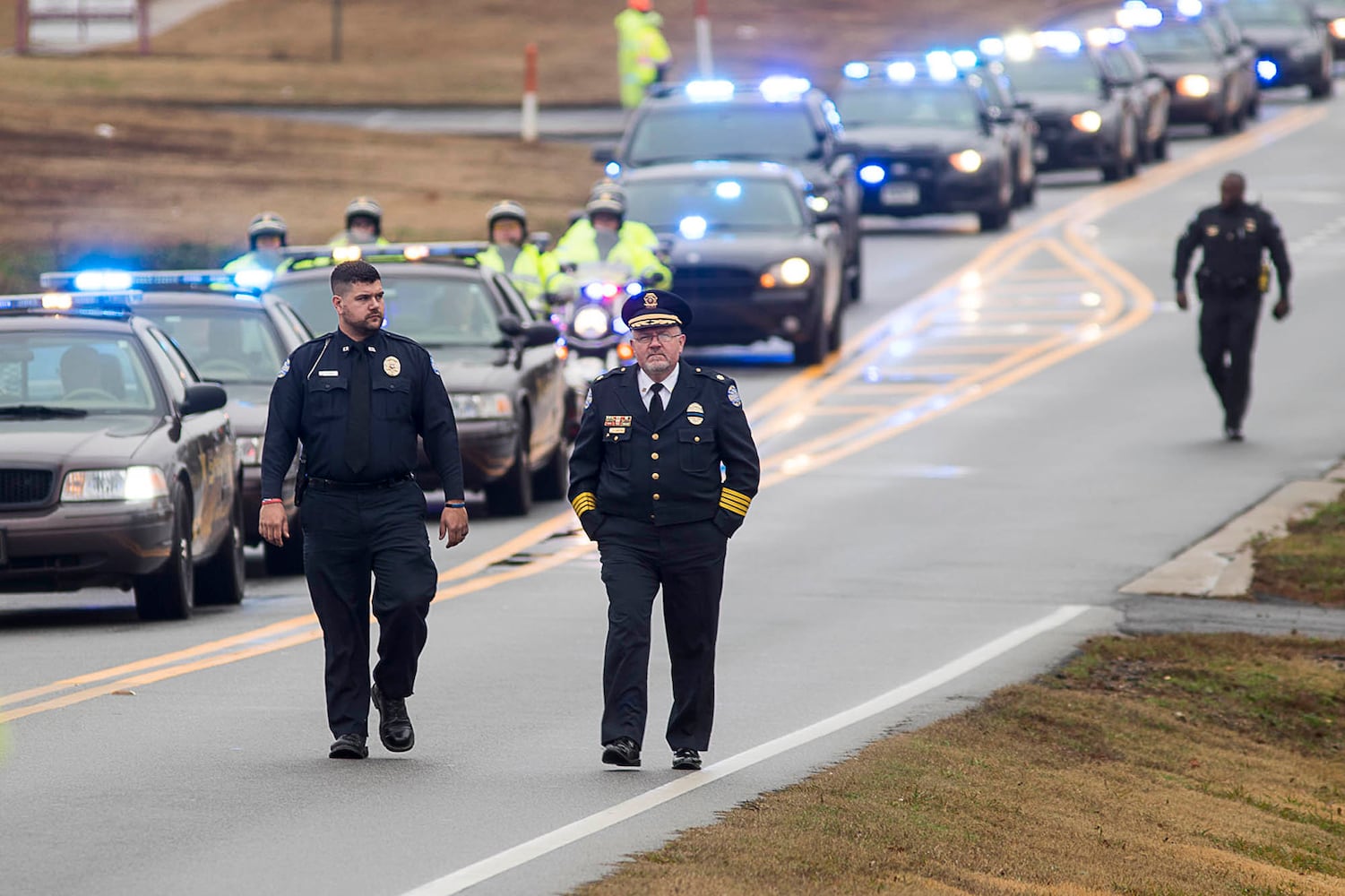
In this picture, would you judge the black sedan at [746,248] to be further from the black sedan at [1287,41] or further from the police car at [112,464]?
the black sedan at [1287,41]


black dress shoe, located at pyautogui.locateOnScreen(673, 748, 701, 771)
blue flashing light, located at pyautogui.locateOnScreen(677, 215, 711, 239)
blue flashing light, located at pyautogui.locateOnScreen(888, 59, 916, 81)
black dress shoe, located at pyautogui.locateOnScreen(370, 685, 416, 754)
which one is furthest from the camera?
blue flashing light, located at pyautogui.locateOnScreen(888, 59, 916, 81)

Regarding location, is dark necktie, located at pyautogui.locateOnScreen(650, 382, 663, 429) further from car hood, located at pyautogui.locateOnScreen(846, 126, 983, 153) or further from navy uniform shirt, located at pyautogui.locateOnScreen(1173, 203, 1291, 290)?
car hood, located at pyautogui.locateOnScreen(846, 126, 983, 153)

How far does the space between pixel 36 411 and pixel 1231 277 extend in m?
11.0

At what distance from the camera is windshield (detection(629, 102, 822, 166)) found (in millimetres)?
28766

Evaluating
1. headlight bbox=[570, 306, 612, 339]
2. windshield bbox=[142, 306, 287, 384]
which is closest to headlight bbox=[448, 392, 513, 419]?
windshield bbox=[142, 306, 287, 384]

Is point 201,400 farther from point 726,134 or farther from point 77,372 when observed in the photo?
point 726,134

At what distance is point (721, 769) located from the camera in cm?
1017

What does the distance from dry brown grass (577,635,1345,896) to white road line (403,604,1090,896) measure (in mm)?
343

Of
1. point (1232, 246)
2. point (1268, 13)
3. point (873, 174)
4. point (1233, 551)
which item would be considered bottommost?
point (1233, 551)

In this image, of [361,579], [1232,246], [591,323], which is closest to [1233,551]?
[1232,246]

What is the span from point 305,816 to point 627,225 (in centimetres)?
1374

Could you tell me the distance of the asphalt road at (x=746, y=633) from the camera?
8.88 m

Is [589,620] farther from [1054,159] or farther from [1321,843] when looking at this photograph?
[1054,159]

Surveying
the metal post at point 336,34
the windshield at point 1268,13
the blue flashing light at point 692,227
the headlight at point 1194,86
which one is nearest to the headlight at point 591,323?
the blue flashing light at point 692,227
